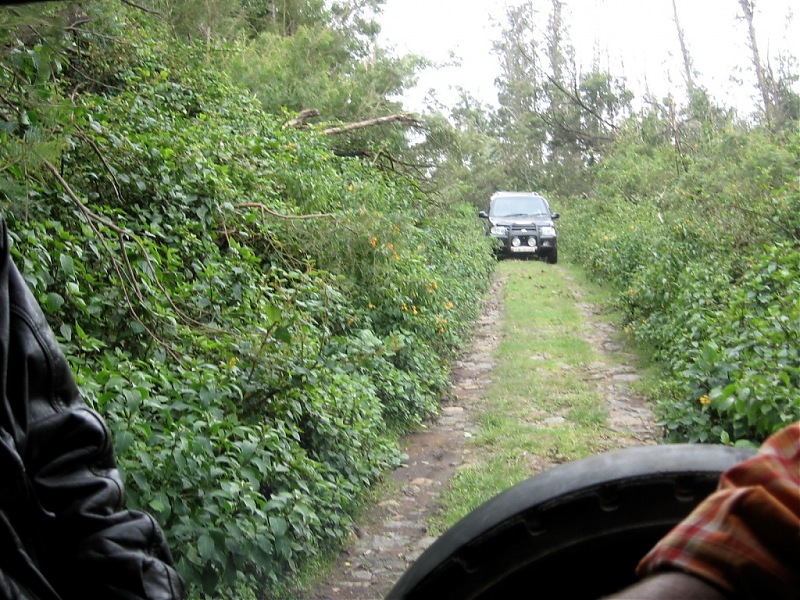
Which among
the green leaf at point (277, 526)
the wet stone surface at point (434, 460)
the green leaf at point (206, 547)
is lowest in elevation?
the wet stone surface at point (434, 460)

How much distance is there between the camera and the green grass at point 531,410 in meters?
5.23

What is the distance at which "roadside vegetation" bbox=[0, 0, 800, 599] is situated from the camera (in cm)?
401

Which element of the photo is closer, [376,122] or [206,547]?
[206,547]

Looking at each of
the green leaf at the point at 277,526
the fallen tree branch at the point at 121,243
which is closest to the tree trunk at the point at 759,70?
the fallen tree branch at the point at 121,243

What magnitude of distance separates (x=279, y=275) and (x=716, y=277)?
14.0ft

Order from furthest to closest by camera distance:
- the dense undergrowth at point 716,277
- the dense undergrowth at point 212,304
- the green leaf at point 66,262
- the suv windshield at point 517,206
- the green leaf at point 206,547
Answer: the suv windshield at point 517,206 < the dense undergrowth at point 716,277 < the green leaf at point 66,262 < the dense undergrowth at point 212,304 < the green leaf at point 206,547

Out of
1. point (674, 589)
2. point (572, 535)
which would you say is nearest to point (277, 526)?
point (572, 535)

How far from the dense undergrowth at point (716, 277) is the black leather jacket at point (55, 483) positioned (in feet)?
11.3

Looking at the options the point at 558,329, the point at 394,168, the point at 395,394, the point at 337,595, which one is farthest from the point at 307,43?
the point at 337,595

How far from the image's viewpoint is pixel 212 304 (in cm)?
555

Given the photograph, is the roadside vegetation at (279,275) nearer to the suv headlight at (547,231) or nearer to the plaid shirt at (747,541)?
the plaid shirt at (747,541)

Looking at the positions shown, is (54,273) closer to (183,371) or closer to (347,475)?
(183,371)

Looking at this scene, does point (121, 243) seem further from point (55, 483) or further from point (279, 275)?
point (55, 483)

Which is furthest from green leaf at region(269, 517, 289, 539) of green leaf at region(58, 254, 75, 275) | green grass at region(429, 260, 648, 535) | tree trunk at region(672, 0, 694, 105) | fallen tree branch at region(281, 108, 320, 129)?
tree trunk at region(672, 0, 694, 105)
